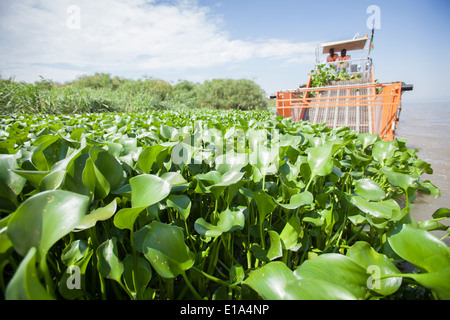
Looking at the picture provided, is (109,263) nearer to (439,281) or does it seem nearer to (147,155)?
(147,155)

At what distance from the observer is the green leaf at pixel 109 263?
1.80 ft

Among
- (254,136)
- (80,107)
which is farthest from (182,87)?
(254,136)

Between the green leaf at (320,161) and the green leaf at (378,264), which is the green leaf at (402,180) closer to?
the green leaf at (320,161)

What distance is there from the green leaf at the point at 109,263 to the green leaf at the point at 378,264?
578mm

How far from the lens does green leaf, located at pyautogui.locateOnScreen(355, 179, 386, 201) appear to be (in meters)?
0.87

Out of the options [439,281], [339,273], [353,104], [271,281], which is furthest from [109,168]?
[353,104]

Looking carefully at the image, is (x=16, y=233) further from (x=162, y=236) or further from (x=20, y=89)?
(x=20, y=89)

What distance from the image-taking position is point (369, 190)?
899 millimetres

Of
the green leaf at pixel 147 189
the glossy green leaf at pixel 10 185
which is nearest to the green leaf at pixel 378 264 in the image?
the green leaf at pixel 147 189

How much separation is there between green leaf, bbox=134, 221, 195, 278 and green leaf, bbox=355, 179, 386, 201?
0.71 m

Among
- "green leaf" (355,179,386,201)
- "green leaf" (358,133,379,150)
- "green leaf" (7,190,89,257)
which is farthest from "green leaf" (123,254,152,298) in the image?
"green leaf" (358,133,379,150)

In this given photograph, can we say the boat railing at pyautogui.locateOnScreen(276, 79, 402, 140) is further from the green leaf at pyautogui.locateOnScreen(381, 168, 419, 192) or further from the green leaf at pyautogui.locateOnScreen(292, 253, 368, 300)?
the green leaf at pyautogui.locateOnScreen(292, 253, 368, 300)

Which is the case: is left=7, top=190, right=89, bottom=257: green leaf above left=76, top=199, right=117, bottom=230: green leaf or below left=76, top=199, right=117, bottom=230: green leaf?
above

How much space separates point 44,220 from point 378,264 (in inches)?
30.5
